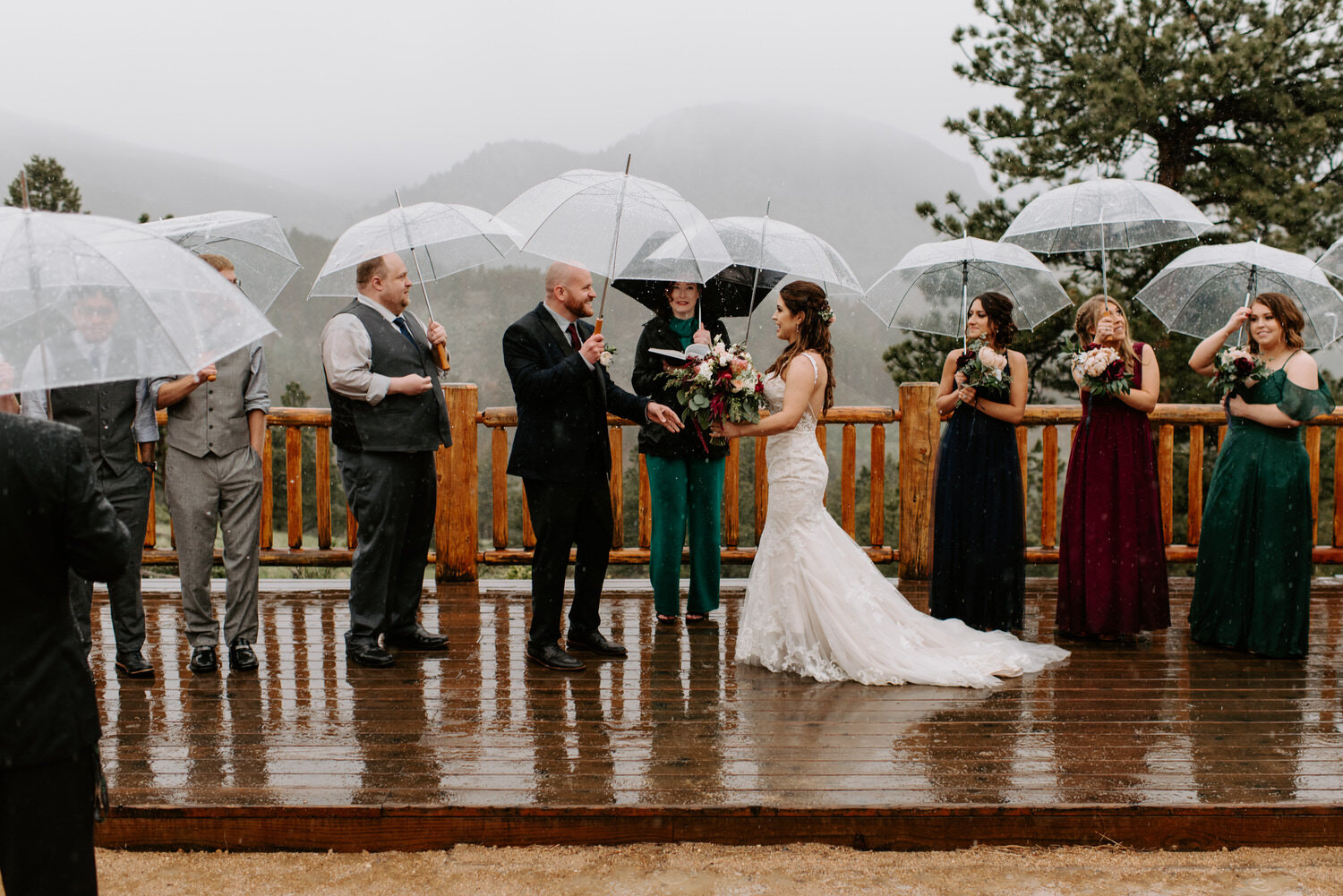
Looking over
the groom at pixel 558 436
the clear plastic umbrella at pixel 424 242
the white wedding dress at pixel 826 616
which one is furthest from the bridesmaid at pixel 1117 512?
the clear plastic umbrella at pixel 424 242

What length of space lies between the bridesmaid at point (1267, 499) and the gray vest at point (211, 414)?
14.8 feet

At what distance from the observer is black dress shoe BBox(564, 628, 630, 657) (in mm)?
4848

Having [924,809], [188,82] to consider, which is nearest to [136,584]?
[924,809]

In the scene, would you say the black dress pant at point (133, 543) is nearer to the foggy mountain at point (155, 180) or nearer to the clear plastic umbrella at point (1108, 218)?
the clear plastic umbrella at point (1108, 218)

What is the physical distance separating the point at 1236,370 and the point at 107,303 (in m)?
4.71

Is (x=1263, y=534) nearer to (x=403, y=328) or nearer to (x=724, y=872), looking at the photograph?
(x=724, y=872)

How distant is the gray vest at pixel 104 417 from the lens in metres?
4.13

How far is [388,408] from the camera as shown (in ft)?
14.7

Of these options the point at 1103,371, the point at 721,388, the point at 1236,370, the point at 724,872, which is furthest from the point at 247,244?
the point at 1236,370

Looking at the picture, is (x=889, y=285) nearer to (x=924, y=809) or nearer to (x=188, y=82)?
(x=924, y=809)

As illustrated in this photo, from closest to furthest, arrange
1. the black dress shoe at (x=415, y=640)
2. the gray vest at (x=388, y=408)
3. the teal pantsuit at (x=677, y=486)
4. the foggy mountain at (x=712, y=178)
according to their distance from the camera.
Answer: the gray vest at (x=388, y=408) → the black dress shoe at (x=415, y=640) → the teal pantsuit at (x=677, y=486) → the foggy mountain at (x=712, y=178)

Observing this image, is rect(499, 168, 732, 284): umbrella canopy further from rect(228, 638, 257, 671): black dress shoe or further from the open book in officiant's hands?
rect(228, 638, 257, 671): black dress shoe

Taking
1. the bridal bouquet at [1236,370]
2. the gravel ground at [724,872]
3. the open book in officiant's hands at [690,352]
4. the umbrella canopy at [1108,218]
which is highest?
the umbrella canopy at [1108,218]

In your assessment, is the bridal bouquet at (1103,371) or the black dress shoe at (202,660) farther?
the bridal bouquet at (1103,371)
